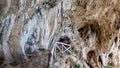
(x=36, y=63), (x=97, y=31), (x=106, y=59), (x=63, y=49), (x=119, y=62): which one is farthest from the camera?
(x=119, y=62)

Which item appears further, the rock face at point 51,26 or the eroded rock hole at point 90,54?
the eroded rock hole at point 90,54

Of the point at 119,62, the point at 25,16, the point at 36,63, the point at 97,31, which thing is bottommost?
the point at 119,62

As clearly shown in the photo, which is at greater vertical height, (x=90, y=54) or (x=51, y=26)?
(x=51, y=26)

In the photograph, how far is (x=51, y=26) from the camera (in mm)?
→ 5312

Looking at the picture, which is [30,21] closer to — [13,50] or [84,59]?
[13,50]

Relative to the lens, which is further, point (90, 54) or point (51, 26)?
point (90, 54)

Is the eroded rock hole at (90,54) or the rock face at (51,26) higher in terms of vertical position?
the rock face at (51,26)

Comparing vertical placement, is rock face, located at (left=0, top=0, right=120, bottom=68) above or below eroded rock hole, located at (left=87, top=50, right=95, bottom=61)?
above

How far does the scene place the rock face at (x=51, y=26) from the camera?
16.6ft

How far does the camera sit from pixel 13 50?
5043 millimetres

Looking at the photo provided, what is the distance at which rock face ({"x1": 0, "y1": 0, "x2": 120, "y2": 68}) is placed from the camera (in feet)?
16.6

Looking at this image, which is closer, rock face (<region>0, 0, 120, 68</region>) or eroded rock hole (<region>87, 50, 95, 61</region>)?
rock face (<region>0, 0, 120, 68</region>)

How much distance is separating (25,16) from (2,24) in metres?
0.49

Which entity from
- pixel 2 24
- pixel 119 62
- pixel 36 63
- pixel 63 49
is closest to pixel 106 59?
pixel 119 62
